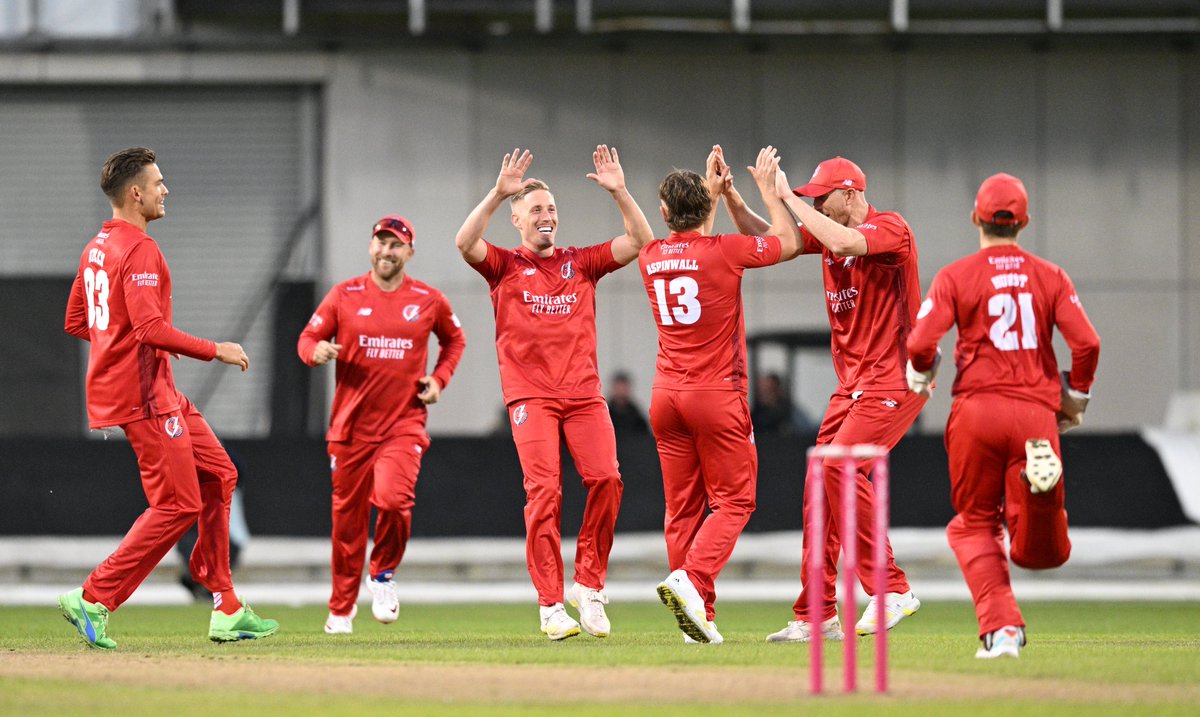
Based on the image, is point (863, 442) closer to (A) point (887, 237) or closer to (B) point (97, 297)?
(A) point (887, 237)

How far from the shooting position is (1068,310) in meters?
7.31

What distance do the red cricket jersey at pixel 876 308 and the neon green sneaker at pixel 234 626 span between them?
3.38m

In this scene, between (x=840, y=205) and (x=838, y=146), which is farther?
(x=838, y=146)

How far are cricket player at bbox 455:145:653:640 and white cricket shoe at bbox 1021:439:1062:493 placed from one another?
2265mm

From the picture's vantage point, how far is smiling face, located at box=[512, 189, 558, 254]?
8.88m

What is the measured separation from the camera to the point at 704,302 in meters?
8.51

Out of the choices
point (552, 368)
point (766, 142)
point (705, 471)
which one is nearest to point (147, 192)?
point (552, 368)

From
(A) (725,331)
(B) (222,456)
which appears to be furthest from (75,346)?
(A) (725,331)

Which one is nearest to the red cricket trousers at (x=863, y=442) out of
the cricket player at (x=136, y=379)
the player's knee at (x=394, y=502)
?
the player's knee at (x=394, y=502)

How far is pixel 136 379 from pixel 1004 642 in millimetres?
4410

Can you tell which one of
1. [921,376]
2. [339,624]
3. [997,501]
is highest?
[921,376]

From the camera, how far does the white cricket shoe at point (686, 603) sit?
26.2ft

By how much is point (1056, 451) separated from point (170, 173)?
51.2 ft

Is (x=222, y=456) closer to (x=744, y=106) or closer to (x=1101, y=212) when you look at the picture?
(x=744, y=106)
